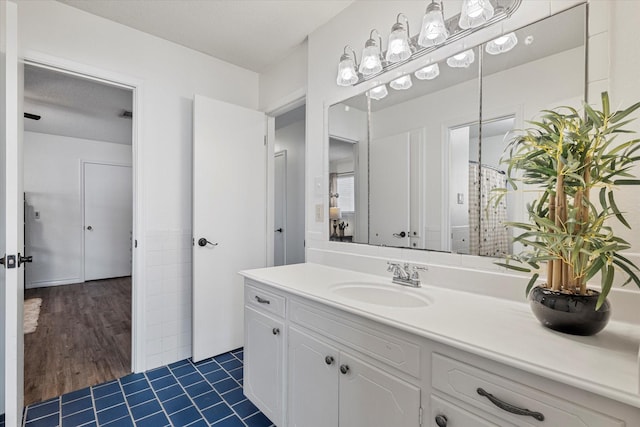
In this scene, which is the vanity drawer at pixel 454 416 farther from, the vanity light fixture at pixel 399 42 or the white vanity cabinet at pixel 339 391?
the vanity light fixture at pixel 399 42

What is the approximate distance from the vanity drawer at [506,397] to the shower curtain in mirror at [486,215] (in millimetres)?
623

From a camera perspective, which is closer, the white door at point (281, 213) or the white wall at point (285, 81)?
the white wall at point (285, 81)

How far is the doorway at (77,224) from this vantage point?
2.70 meters

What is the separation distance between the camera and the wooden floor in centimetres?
214

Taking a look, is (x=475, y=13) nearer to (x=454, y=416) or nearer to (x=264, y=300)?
(x=454, y=416)

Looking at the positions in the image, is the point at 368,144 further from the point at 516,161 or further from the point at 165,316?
the point at 165,316

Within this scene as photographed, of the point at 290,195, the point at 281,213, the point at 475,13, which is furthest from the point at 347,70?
the point at 281,213

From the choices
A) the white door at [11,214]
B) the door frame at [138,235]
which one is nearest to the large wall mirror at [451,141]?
the door frame at [138,235]

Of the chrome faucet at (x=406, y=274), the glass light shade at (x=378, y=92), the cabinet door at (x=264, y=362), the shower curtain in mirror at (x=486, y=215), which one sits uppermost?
the glass light shade at (x=378, y=92)

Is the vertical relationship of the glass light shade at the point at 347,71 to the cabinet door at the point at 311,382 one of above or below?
above

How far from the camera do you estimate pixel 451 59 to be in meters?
1.47

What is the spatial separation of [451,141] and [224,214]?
1803mm

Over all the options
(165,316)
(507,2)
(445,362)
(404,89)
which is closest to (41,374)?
(165,316)

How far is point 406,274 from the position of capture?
1.52 metres
